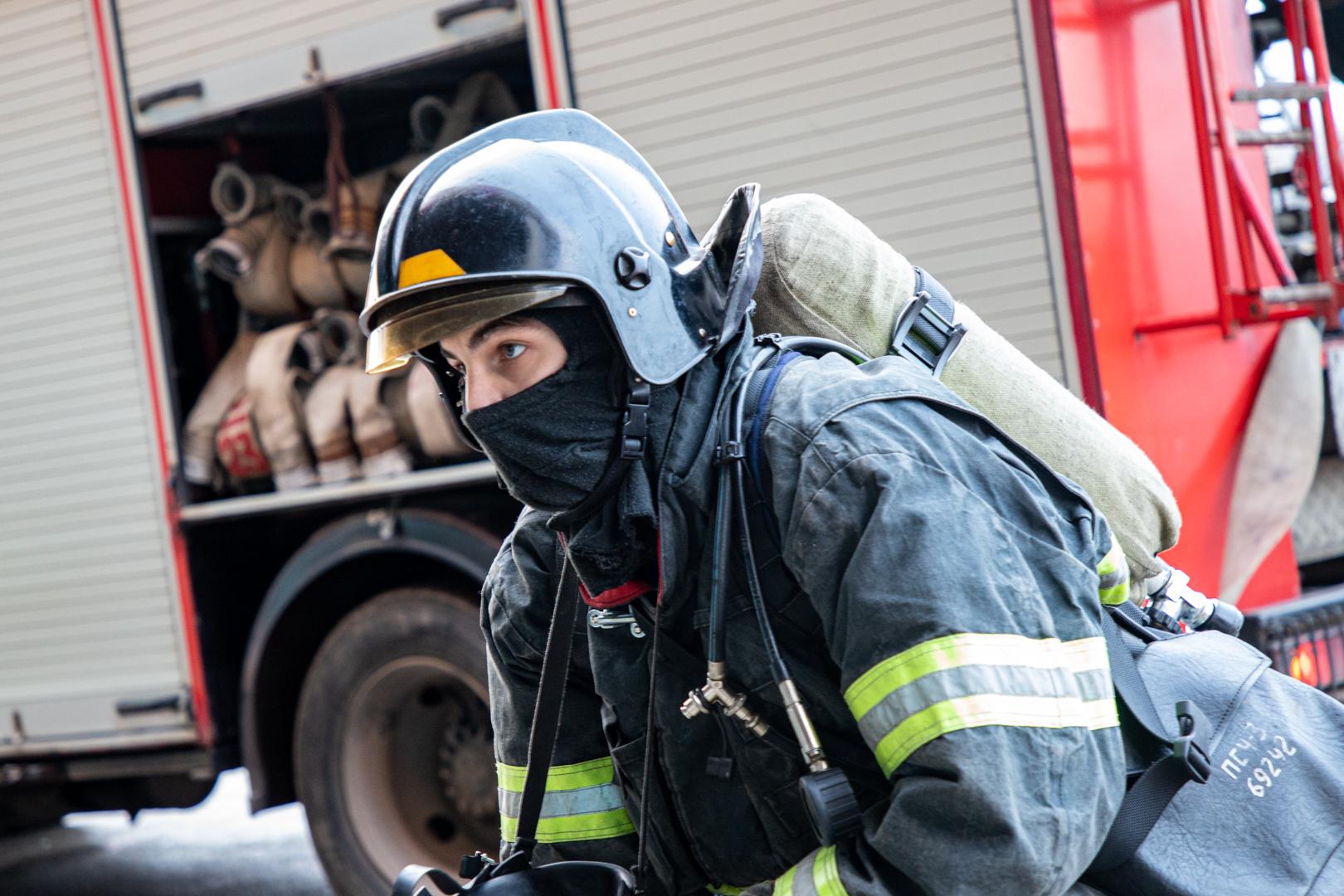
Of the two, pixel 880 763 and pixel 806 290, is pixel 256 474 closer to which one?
pixel 806 290

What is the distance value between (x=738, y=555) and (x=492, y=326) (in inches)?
17.6

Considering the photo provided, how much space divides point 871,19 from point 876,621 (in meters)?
2.34

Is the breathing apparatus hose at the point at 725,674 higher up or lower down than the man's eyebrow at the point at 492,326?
lower down

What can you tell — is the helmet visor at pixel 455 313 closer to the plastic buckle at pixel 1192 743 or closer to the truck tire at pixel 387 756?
the plastic buckle at pixel 1192 743

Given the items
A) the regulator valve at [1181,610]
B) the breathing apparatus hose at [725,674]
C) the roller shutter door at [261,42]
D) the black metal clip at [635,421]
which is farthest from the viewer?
Result: the roller shutter door at [261,42]

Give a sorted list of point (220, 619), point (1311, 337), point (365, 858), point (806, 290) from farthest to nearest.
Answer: point (220, 619) → point (365, 858) → point (1311, 337) → point (806, 290)

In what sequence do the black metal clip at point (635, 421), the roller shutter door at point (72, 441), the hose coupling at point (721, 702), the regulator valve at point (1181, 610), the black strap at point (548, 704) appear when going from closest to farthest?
the hose coupling at point (721, 702) < the black metal clip at point (635, 421) < the black strap at point (548, 704) < the regulator valve at point (1181, 610) < the roller shutter door at point (72, 441)

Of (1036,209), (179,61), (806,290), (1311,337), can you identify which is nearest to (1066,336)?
(1036,209)

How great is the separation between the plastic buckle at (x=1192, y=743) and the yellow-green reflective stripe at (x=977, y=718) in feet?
0.56

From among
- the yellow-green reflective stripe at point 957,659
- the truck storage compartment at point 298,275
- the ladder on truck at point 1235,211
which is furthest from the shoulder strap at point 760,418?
the truck storage compartment at point 298,275

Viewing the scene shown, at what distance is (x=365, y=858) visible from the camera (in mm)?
4297

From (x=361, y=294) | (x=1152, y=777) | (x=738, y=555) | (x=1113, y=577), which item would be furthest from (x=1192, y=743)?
(x=361, y=294)

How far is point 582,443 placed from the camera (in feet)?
5.69

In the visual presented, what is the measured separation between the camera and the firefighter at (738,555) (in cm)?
142
